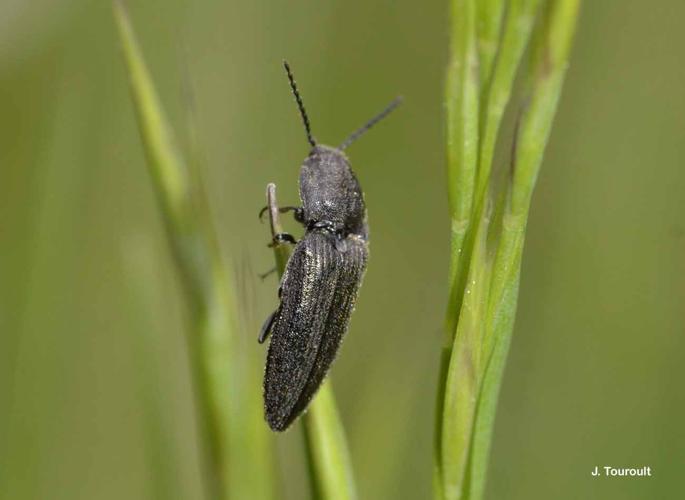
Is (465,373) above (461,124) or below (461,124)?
below

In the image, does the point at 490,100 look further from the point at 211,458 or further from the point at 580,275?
the point at 580,275

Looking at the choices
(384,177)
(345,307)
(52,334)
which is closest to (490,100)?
(52,334)

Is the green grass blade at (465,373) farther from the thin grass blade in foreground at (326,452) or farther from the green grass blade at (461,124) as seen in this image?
the thin grass blade in foreground at (326,452)

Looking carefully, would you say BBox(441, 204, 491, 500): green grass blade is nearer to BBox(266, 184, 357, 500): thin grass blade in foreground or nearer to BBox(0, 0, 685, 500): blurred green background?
BBox(266, 184, 357, 500): thin grass blade in foreground

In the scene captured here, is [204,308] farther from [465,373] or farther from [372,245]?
[372,245]

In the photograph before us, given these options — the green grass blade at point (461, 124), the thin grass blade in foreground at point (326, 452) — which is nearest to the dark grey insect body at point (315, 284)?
the thin grass blade in foreground at point (326, 452)

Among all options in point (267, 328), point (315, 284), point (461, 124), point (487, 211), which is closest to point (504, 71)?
point (461, 124)
